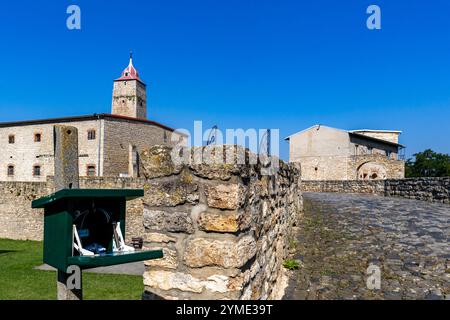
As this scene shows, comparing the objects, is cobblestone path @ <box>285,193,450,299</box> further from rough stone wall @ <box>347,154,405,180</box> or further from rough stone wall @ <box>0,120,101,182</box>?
rough stone wall @ <box>0,120,101,182</box>

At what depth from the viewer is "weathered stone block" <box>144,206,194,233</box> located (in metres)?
2.79

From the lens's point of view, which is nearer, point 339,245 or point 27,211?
point 339,245

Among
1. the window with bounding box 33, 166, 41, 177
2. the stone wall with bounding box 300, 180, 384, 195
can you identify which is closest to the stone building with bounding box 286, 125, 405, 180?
the stone wall with bounding box 300, 180, 384, 195

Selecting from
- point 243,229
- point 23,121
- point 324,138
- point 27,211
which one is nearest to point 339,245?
point 243,229

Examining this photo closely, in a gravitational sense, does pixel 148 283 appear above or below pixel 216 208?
below

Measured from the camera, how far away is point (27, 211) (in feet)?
69.2

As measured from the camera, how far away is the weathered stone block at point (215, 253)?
8.64 ft

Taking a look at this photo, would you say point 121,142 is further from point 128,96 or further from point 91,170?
point 128,96

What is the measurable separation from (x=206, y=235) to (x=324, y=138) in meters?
32.4

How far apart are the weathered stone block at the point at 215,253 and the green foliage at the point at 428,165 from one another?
58.1 metres

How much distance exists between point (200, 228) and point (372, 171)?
29.6 metres

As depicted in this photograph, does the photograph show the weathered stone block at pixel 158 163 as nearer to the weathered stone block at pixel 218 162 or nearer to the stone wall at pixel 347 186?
the weathered stone block at pixel 218 162
